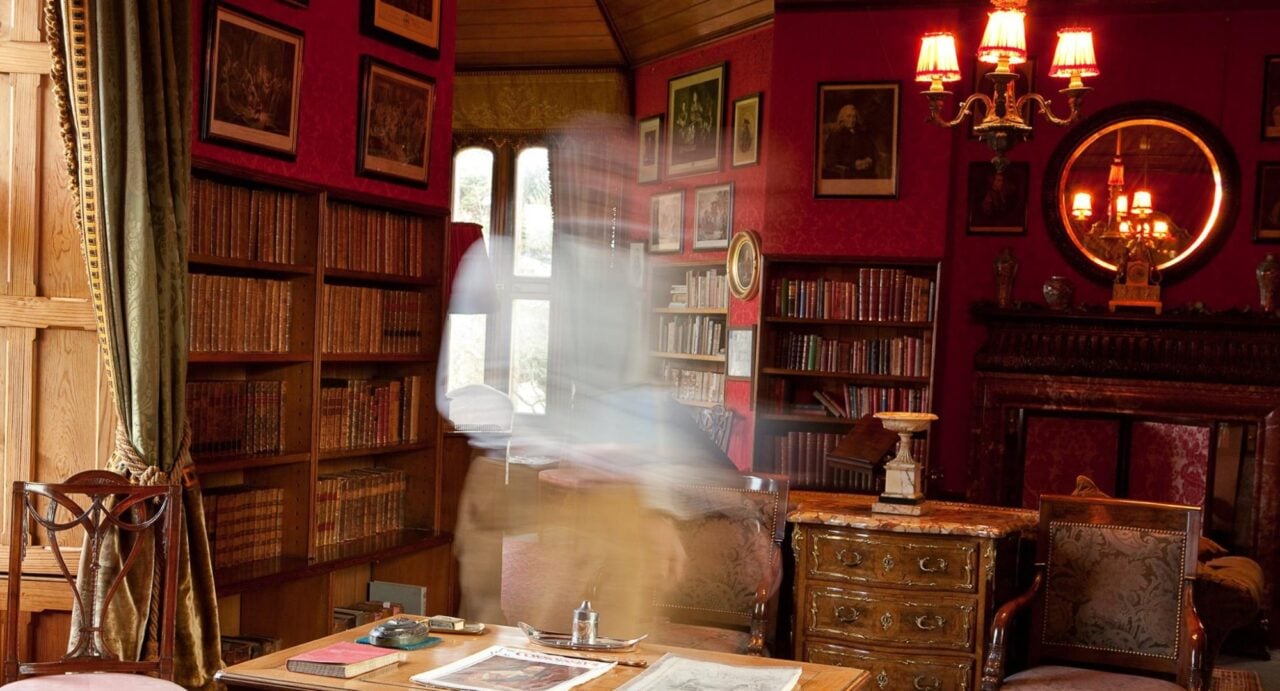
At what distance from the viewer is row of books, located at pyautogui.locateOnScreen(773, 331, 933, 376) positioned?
8.05 meters

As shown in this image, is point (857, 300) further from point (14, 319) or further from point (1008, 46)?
point (14, 319)

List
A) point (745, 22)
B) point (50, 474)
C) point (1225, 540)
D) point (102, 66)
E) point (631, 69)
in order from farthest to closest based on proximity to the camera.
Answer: point (631, 69), point (745, 22), point (1225, 540), point (50, 474), point (102, 66)

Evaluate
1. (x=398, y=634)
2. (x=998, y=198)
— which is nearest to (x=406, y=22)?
(x=398, y=634)

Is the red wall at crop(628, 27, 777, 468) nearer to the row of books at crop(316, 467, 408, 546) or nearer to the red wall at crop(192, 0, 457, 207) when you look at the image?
the row of books at crop(316, 467, 408, 546)

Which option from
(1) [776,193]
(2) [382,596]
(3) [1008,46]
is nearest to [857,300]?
(1) [776,193]

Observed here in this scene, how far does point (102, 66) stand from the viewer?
3.76 metres

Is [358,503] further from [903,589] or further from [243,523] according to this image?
[903,589]

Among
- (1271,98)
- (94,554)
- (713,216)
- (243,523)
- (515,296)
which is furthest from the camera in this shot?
(515,296)

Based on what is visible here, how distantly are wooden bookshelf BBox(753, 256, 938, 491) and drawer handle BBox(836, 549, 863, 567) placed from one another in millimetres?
3433

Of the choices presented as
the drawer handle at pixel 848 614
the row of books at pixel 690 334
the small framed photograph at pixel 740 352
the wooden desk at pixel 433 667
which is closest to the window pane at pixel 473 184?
the row of books at pixel 690 334

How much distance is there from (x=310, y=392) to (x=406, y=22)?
1.82 m

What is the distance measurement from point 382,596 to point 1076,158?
536cm

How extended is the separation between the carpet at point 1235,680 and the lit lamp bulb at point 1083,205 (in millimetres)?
2979

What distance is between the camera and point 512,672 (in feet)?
9.25
